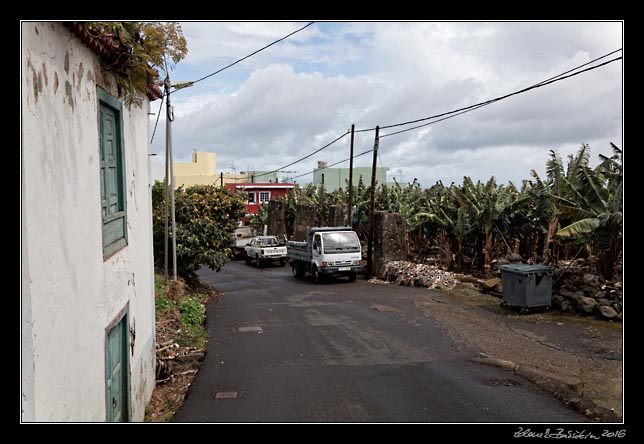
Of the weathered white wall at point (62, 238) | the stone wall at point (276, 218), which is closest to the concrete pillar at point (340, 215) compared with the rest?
the stone wall at point (276, 218)

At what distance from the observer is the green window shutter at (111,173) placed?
645cm

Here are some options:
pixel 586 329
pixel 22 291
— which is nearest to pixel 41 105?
pixel 22 291

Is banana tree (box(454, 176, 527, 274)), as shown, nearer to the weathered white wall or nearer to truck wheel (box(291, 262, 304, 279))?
truck wheel (box(291, 262, 304, 279))

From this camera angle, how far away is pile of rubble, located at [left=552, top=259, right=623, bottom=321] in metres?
14.7

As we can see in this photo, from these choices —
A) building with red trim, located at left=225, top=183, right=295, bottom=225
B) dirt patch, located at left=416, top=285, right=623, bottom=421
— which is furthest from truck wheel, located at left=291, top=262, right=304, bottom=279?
building with red trim, located at left=225, top=183, right=295, bottom=225

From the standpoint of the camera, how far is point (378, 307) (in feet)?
57.7

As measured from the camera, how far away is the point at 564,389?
8805mm

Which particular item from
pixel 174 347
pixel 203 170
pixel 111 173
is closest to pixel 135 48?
pixel 111 173

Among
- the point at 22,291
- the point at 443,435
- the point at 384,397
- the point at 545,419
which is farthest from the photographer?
the point at 384,397

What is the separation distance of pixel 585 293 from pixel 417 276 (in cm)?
827

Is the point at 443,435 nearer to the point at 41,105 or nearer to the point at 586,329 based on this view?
the point at 41,105

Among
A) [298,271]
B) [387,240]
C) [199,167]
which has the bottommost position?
[298,271]

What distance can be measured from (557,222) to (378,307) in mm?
7099

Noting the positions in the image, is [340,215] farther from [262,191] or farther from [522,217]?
[262,191]
